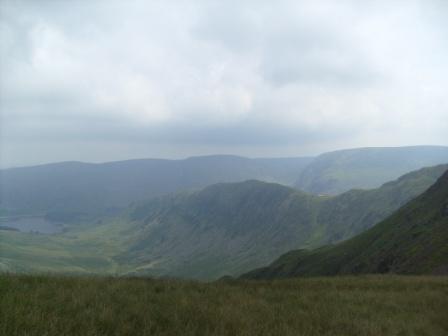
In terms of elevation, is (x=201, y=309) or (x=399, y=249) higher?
(x=201, y=309)

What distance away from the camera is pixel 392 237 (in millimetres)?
90688

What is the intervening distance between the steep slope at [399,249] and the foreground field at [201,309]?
3565 cm

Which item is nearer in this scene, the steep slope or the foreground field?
the foreground field

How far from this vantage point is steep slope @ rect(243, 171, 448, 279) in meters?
56.6

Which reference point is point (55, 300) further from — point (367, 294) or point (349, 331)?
point (367, 294)

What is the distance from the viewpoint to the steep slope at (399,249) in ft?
186

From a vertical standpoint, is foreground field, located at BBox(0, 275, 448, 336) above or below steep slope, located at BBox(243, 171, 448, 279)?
above

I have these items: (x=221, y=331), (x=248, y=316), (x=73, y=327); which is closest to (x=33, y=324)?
(x=73, y=327)

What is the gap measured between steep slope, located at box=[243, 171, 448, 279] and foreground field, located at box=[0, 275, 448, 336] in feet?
117

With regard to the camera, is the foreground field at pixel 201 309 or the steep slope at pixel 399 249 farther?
the steep slope at pixel 399 249

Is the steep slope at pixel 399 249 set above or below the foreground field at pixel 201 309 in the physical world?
below

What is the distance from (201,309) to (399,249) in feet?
238

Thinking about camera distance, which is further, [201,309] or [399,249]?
[399,249]

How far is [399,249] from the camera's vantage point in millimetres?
72438
